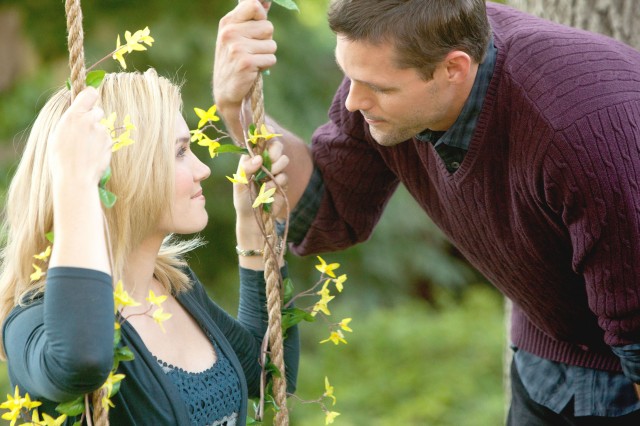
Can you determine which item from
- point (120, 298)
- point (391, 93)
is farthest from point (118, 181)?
point (391, 93)

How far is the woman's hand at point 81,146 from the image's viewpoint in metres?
1.32

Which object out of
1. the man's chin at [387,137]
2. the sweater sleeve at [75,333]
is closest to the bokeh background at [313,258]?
the man's chin at [387,137]

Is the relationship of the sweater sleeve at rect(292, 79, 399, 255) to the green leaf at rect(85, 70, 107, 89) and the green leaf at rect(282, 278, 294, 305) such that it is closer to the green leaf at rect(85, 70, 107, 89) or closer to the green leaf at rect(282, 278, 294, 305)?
the green leaf at rect(282, 278, 294, 305)

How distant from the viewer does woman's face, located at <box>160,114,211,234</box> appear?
1631 mm

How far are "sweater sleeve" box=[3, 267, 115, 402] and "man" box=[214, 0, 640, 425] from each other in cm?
75

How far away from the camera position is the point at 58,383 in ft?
4.34

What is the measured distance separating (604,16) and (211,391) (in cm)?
174

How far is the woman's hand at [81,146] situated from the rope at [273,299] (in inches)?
20.0

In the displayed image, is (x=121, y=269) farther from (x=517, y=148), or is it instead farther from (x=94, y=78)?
(x=517, y=148)

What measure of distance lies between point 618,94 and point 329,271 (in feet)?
2.24

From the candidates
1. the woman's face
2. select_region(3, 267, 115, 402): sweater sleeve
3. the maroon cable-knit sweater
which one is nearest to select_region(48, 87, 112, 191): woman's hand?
select_region(3, 267, 115, 402): sweater sleeve

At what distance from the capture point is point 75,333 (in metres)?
1.29

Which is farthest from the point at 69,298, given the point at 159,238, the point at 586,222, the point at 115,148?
the point at 586,222

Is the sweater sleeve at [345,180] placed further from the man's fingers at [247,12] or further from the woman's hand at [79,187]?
the woman's hand at [79,187]
